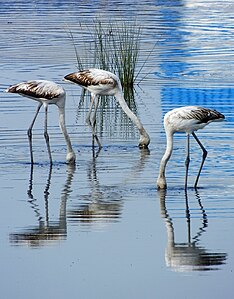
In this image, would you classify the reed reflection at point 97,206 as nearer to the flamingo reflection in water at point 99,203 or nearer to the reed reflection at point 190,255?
the flamingo reflection in water at point 99,203

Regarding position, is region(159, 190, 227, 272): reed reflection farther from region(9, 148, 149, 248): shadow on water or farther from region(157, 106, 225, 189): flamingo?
region(157, 106, 225, 189): flamingo

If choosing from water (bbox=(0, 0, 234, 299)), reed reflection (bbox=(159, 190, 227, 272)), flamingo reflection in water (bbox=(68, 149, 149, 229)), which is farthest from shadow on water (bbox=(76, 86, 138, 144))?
reed reflection (bbox=(159, 190, 227, 272))

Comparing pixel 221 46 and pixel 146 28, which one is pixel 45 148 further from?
pixel 146 28

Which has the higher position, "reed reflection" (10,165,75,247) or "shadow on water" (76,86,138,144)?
"reed reflection" (10,165,75,247)

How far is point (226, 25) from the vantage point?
34156mm

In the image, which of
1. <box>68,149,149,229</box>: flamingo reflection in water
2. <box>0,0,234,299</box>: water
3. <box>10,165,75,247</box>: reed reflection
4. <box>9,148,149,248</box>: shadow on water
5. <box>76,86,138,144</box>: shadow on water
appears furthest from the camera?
<box>76,86,138,144</box>: shadow on water

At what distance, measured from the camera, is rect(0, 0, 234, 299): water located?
29.1 ft

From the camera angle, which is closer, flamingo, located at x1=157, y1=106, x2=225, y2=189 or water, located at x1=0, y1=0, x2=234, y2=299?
water, located at x1=0, y1=0, x2=234, y2=299

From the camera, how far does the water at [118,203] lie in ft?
29.1

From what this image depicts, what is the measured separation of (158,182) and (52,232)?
2.09 meters

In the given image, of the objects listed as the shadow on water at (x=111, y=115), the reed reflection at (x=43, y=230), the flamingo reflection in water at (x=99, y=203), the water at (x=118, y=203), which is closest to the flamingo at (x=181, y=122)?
the water at (x=118, y=203)

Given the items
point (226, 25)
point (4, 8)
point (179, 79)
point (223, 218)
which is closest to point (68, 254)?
point (223, 218)

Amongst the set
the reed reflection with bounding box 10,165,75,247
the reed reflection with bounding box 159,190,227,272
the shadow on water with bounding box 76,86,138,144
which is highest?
the reed reflection with bounding box 159,190,227,272

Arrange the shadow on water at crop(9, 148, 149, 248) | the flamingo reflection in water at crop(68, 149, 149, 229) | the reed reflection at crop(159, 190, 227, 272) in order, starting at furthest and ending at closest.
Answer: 1. the flamingo reflection in water at crop(68, 149, 149, 229)
2. the shadow on water at crop(9, 148, 149, 248)
3. the reed reflection at crop(159, 190, 227, 272)
